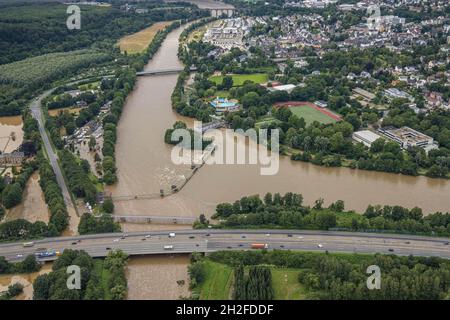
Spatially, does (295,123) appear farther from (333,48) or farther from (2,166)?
(333,48)

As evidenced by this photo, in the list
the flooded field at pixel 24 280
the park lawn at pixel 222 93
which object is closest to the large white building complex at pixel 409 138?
the park lawn at pixel 222 93

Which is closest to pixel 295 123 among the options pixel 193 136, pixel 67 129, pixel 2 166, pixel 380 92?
pixel 193 136

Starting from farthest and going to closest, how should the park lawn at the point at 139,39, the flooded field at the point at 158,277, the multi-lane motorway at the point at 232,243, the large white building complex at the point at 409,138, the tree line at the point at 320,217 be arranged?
1. the park lawn at the point at 139,39
2. the large white building complex at the point at 409,138
3. the tree line at the point at 320,217
4. the multi-lane motorway at the point at 232,243
5. the flooded field at the point at 158,277

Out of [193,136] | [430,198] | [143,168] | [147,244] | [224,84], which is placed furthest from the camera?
[224,84]

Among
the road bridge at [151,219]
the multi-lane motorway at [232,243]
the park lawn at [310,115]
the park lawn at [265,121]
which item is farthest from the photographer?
the park lawn at [310,115]

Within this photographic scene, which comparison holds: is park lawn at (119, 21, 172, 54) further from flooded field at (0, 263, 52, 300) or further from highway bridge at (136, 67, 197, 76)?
flooded field at (0, 263, 52, 300)

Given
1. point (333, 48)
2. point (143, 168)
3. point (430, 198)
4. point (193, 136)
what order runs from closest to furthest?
point (430, 198) < point (143, 168) < point (193, 136) < point (333, 48)

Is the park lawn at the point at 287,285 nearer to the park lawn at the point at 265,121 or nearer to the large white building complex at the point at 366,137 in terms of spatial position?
the large white building complex at the point at 366,137
